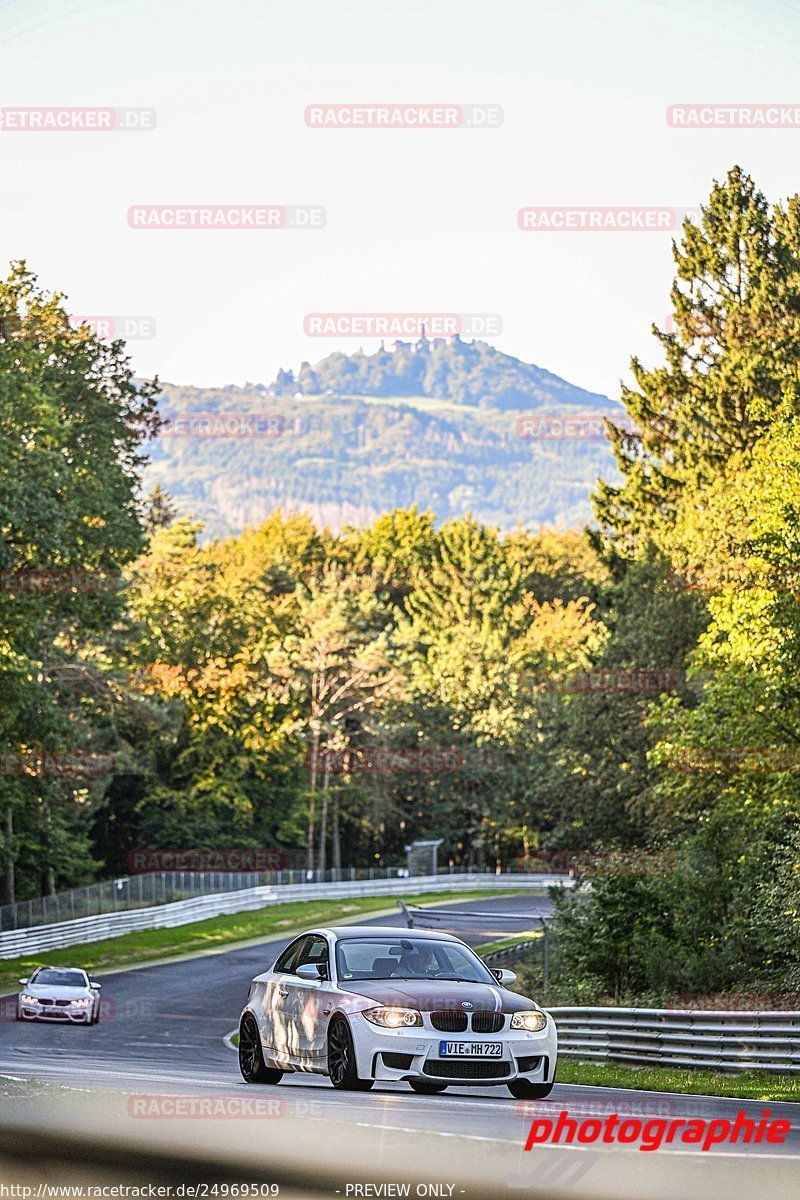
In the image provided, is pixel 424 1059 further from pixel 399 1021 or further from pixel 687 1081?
pixel 687 1081

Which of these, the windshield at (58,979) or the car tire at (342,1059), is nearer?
the car tire at (342,1059)

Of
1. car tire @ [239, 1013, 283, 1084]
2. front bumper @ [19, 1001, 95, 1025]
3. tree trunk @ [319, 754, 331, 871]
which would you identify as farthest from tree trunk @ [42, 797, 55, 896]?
car tire @ [239, 1013, 283, 1084]

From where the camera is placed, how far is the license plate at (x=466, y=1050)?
39.4 ft

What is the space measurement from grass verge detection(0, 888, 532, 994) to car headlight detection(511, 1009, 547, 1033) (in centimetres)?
3163

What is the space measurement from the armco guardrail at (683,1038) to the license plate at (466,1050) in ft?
24.1

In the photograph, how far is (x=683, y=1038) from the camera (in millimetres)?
20297

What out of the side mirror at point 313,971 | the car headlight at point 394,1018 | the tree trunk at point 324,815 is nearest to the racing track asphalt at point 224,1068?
the car headlight at point 394,1018

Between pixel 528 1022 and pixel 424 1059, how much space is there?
3.03ft

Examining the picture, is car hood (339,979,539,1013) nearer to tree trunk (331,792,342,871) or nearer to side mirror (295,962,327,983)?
side mirror (295,962,327,983)

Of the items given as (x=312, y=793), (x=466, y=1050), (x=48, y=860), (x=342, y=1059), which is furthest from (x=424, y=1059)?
(x=312, y=793)

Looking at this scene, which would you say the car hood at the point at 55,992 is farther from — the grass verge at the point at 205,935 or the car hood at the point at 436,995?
the car hood at the point at 436,995

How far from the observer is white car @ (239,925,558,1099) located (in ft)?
39.5

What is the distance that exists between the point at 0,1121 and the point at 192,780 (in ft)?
243

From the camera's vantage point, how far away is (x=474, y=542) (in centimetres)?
10512
